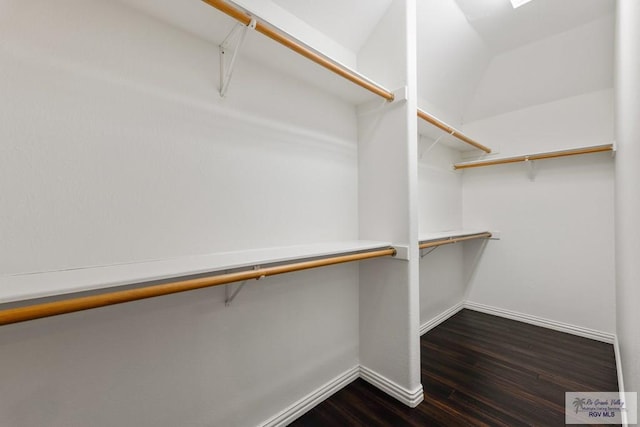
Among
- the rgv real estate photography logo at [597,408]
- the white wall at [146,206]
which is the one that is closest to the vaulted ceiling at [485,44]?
the white wall at [146,206]

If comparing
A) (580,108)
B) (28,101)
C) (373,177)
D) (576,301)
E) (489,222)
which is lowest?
(576,301)

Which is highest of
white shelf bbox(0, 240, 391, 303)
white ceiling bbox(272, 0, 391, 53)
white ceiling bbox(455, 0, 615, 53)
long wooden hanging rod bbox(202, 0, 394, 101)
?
white ceiling bbox(455, 0, 615, 53)

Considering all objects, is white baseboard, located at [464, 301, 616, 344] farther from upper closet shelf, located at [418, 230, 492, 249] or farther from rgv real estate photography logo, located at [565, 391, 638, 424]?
rgv real estate photography logo, located at [565, 391, 638, 424]

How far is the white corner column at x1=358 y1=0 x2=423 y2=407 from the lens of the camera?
55.8 inches

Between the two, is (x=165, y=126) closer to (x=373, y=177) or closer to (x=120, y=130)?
(x=120, y=130)

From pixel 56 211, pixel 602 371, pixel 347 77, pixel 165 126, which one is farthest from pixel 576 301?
pixel 56 211

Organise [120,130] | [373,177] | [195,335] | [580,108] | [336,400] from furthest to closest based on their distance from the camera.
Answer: [580,108], [373,177], [336,400], [195,335], [120,130]

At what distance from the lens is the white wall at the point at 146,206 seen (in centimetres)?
75

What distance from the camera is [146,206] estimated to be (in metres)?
0.93

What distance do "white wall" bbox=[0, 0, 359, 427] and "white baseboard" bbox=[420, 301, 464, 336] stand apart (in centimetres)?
126

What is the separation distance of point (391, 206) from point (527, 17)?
6.31 feet

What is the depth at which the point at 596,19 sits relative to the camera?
73.8 inches

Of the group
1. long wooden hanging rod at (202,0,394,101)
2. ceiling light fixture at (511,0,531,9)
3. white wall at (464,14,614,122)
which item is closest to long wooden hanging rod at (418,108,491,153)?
long wooden hanging rod at (202,0,394,101)

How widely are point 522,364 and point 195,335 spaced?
84.2 inches
